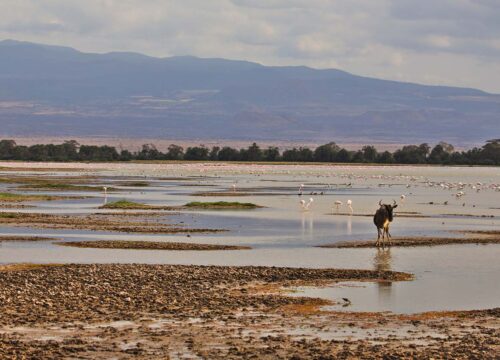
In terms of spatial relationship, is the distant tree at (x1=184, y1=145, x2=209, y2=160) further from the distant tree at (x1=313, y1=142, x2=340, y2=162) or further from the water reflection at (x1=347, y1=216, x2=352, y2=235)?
the water reflection at (x1=347, y1=216, x2=352, y2=235)

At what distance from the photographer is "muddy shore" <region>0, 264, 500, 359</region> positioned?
1648 centimetres

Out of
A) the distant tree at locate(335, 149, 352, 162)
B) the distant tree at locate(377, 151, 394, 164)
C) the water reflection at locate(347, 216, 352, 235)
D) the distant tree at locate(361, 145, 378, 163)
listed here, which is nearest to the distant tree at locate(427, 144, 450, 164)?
the distant tree at locate(377, 151, 394, 164)

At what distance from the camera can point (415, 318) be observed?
19.9 metres

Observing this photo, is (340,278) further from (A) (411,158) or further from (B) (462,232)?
(A) (411,158)

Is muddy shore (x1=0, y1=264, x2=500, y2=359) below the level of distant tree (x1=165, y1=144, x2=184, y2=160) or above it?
below

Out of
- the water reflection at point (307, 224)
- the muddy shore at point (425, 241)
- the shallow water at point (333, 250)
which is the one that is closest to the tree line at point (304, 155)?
the shallow water at point (333, 250)

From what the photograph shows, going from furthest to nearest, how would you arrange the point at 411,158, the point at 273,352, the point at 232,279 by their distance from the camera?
the point at 411,158 → the point at 232,279 → the point at 273,352

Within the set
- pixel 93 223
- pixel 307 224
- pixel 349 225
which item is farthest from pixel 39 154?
pixel 349 225

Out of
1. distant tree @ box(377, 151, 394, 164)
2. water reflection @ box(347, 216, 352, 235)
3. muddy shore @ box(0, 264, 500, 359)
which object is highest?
distant tree @ box(377, 151, 394, 164)

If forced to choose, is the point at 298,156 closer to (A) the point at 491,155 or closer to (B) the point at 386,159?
(B) the point at 386,159

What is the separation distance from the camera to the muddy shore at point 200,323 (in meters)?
16.5

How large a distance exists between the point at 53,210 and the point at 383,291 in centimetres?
2789

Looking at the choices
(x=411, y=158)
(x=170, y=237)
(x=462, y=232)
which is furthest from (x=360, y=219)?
(x=411, y=158)

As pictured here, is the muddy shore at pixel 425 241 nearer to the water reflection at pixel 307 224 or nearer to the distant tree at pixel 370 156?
the water reflection at pixel 307 224
